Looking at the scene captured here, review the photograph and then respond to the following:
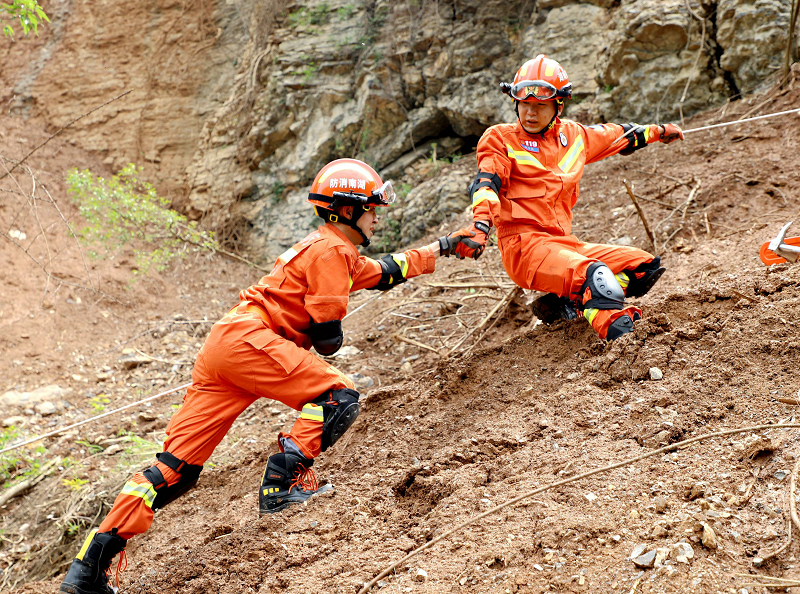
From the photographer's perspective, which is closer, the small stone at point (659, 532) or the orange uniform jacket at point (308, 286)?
the small stone at point (659, 532)

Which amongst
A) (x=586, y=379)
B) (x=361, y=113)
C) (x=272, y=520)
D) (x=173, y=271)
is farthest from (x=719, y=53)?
(x=173, y=271)

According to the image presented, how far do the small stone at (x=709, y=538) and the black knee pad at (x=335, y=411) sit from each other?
1.79m

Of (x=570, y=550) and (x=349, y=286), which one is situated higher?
(x=349, y=286)

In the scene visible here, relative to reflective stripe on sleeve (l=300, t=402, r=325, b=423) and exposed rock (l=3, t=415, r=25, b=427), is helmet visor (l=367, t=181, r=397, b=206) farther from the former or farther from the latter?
exposed rock (l=3, t=415, r=25, b=427)

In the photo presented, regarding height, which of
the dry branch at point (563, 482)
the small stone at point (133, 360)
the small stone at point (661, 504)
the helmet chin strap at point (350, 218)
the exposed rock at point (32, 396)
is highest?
the helmet chin strap at point (350, 218)

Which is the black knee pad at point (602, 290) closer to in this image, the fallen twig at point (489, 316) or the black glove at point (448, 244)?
the black glove at point (448, 244)

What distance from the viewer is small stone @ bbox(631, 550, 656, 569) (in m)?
2.12

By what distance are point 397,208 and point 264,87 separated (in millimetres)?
3220

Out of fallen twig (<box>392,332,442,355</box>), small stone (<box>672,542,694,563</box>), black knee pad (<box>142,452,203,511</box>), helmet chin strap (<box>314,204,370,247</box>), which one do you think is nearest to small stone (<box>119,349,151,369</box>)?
fallen twig (<box>392,332,442,355</box>)

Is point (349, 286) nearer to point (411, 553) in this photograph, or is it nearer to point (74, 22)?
point (411, 553)

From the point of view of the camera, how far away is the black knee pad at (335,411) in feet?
11.2

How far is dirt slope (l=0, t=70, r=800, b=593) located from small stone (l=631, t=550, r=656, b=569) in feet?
0.07

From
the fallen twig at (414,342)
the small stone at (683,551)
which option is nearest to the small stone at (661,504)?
the small stone at (683,551)

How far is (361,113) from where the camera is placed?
1005 centimetres
